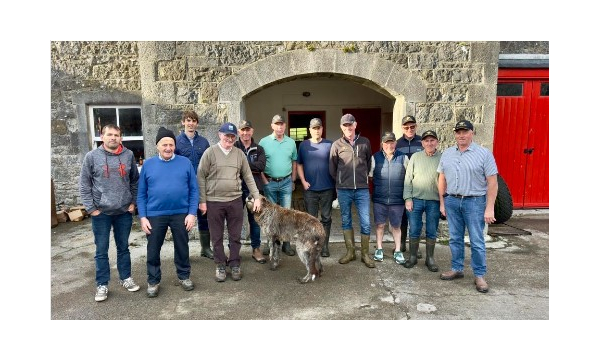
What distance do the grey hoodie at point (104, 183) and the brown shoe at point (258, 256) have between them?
1882mm

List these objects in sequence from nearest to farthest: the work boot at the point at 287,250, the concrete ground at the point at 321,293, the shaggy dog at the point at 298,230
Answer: the concrete ground at the point at 321,293 → the shaggy dog at the point at 298,230 → the work boot at the point at 287,250

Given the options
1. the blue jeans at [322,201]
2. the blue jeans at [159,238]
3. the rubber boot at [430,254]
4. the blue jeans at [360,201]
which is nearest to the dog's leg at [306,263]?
the blue jeans at [322,201]

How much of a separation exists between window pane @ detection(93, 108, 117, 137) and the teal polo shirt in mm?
4260

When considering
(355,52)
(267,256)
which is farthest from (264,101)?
(267,256)

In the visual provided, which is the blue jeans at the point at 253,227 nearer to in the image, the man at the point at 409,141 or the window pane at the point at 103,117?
the man at the point at 409,141

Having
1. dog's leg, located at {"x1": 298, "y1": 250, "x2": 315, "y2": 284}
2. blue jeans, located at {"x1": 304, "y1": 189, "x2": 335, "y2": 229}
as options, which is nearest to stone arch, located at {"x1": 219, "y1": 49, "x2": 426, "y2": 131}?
blue jeans, located at {"x1": 304, "y1": 189, "x2": 335, "y2": 229}

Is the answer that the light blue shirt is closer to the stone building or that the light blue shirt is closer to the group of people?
the group of people

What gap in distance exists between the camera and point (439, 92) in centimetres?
584

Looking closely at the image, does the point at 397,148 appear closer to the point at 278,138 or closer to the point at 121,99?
the point at 278,138

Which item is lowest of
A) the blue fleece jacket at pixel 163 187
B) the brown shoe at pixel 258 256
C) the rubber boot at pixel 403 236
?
the brown shoe at pixel 258 256

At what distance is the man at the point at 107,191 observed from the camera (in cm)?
378

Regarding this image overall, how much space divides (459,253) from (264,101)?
25.1ft

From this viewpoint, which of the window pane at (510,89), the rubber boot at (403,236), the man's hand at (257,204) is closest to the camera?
the man's hand at (257,204)

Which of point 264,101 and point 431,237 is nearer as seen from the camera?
point 431,237
